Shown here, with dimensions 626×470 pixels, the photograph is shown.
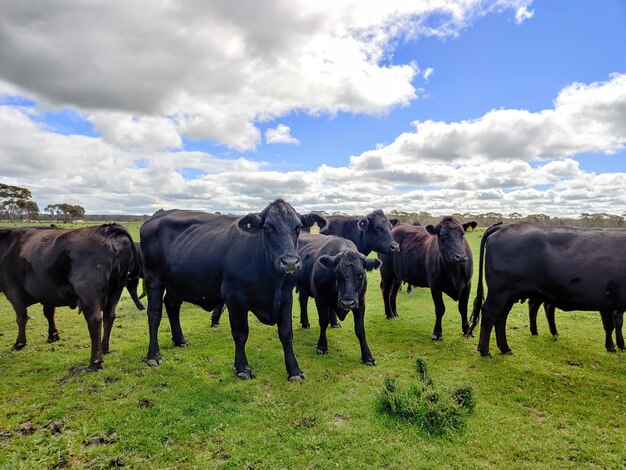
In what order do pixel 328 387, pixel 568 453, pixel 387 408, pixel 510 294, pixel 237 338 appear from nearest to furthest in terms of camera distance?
pixel 568 453 → pixel 387 408 → pixel 328 387 → pixel 237 338 → pixel 510 294

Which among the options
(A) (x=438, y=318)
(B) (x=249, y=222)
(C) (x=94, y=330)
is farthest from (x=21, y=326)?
(A) (x=438, y=318)

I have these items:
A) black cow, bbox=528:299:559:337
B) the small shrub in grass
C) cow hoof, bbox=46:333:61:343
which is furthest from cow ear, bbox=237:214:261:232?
black cow, bbox=528:299:559:337

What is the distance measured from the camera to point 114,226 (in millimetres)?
7145

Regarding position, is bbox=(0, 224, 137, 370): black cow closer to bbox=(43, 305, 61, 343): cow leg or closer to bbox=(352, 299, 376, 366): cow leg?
bbox=(43, 305, 61, 343): cow leg

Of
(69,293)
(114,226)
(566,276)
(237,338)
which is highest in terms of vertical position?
(114,226)

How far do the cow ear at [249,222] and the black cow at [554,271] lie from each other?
4573 millimetres

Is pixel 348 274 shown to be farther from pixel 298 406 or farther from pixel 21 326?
pixel 21 326

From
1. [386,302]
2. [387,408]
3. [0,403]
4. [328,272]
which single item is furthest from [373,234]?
[0,403]

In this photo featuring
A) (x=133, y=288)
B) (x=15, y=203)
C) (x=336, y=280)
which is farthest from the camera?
(x=15, y=203)

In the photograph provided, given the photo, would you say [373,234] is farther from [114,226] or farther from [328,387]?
[114,226]

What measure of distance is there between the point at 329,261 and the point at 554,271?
4.01 meters

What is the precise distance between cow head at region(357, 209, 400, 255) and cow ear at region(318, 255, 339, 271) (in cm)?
391

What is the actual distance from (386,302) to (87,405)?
7962 mm

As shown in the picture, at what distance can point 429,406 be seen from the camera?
460 centimetres
